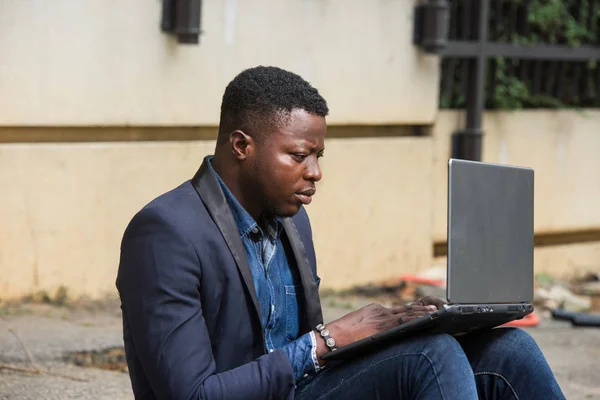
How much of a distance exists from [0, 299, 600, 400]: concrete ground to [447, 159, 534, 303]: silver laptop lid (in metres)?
1.81

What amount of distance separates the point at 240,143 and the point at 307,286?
1.49 feet

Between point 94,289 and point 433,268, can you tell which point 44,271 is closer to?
point 94,289

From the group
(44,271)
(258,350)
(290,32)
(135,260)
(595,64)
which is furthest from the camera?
(595,64)

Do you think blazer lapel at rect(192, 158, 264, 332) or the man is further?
blazer lapel at rect(192, 158, 264, 332)

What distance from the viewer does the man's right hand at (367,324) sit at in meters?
2.72

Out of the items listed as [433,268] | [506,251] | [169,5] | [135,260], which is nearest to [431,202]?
[433,268]

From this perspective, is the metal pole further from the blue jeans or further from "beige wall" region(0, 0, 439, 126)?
the blue jeans

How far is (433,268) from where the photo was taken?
22.0ft

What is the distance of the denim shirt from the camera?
272cm

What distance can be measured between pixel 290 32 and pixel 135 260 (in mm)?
3518

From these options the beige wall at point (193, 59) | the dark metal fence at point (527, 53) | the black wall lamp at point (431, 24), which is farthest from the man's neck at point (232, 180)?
the dark metal fence at point (527, 53)

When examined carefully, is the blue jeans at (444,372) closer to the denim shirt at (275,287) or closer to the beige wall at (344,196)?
the denim shirt at (275,287)

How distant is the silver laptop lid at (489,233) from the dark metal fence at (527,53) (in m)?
3.86

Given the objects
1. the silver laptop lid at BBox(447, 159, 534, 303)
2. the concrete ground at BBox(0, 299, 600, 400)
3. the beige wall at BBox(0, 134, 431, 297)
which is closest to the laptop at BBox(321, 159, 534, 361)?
the silver laptop lid at BBox(447, 159, 534, 303)
